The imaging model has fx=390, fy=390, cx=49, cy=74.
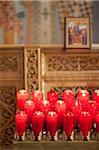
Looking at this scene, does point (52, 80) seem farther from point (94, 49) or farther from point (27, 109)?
point (27, 109)

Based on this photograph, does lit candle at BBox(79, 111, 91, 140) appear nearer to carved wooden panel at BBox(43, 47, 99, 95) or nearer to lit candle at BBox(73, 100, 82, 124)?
lit candle at BBox(73, 100, 82, 124)

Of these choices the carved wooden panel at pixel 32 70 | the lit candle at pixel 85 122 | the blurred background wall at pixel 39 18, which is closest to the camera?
the lit candle at pixel 85 122

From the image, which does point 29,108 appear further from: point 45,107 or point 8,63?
point 8,63

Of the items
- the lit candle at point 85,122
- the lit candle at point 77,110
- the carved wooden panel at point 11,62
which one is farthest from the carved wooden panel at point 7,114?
the lit candle at point 85,122

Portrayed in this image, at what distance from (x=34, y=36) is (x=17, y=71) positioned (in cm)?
65

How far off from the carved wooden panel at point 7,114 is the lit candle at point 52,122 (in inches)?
46.0

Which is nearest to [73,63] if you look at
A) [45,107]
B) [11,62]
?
[11,62]

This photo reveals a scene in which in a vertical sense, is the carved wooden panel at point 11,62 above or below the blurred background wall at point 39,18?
below

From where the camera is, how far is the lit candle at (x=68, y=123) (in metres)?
2.18

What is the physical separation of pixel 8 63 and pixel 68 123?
1.32 m

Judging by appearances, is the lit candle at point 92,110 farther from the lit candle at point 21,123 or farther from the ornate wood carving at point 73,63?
the ornate wood carving at point 73,63

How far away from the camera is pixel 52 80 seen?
11.0 ft

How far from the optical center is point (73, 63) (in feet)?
11.0

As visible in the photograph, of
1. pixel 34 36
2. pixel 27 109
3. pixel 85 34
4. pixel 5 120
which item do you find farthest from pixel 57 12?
pixel 27 109
